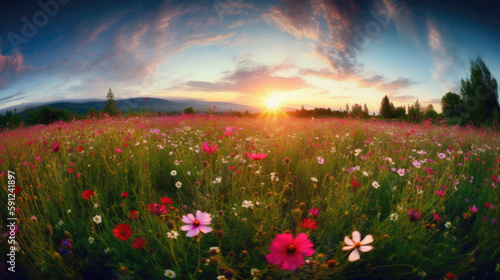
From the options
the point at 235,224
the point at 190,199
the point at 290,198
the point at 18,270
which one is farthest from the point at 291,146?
the point at 18,270

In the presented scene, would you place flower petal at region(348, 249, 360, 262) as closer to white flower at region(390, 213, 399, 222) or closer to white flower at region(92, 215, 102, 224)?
white flower at region(390, 213, 399, 222)

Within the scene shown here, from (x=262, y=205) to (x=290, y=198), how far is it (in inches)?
35.1

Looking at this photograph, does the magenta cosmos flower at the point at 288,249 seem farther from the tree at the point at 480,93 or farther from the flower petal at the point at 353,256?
the tree at the point at 480,93

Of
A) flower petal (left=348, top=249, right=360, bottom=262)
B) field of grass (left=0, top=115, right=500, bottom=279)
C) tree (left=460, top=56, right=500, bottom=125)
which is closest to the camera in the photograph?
flower petal (left=348, top=249, right=360, bottom=262)

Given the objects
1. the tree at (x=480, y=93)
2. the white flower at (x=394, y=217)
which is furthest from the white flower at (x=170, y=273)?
the tree at (x=480, y=93)

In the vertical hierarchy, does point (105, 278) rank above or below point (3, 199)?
below

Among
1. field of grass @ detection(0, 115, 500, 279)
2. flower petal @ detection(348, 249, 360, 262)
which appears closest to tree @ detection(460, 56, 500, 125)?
field of grass @ detection(0, 115, 500, 279)

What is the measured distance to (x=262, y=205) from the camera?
171 cm

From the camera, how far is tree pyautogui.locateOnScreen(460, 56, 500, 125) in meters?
16.3

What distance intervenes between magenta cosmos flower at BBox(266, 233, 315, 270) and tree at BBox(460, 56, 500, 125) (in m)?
21.9

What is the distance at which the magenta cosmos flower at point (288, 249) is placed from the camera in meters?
0.87

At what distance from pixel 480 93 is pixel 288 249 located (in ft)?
79.5

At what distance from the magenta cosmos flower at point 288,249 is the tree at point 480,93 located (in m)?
21.9

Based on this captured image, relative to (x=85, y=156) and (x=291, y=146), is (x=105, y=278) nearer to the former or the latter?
(x=85, y=156)
